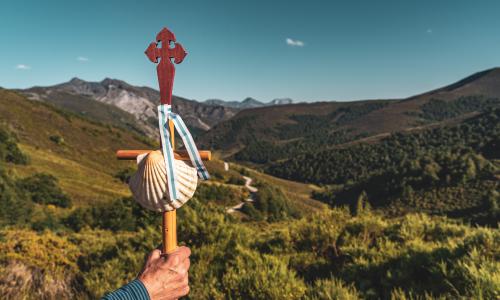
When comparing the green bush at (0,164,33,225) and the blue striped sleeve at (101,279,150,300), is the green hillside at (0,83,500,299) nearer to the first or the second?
the blue striped sleeve at (101,279,150,300)

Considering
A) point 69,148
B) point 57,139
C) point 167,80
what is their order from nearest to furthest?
1. point 167,80
2. point 57,139
3. point 69,148

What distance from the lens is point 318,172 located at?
161000 millimetres

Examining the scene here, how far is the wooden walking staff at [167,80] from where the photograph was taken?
7.69 feet

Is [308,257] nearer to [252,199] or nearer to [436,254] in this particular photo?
[436,254]

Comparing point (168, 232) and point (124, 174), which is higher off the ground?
point (168, 232)

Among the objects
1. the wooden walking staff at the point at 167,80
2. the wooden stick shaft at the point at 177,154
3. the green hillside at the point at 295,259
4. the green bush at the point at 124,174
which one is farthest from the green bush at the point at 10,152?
the wooden walking staff at the point at 167,80

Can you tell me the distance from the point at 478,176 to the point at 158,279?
79723 mm

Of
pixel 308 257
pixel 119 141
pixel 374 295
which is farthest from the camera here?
pixel 119 141

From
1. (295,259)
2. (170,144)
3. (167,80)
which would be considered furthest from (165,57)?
(295,259)

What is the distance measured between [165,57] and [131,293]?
1.71 metres

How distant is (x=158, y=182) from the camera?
2.16 meters

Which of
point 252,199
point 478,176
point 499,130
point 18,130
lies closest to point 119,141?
point 18,130

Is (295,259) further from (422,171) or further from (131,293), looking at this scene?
(422,171)

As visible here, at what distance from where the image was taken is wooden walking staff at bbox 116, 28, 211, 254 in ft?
7.69
